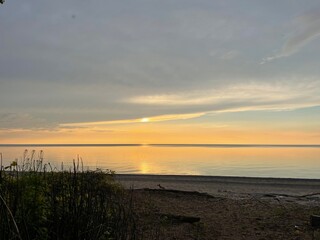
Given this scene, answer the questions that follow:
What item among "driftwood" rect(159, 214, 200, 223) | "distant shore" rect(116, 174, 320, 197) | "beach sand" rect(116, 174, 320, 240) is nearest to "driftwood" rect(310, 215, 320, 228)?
"beach sand" rect(116, 174, 320, 240)

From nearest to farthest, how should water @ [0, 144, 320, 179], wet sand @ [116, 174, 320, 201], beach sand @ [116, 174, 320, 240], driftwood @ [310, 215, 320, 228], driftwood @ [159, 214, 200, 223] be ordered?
1. beach sand @ [116, 174, 320, 240]
2. driftwood @ [310, 215, 320, 228]
3. driftwood @ [159, 214, 200, 223]
4. wet sand @ [116, 174, 320, 201]
5. water @ [0, 144, 320, 179]

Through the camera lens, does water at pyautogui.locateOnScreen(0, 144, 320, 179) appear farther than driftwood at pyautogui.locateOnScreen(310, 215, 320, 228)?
Yes

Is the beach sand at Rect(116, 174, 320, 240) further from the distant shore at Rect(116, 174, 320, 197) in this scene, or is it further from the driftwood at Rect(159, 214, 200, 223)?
the distant shore at Rect(116, 174, 320, 197)

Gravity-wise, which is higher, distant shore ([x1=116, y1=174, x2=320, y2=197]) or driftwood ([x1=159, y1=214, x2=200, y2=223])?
distant shore ([x1=116, y1=174, x2=320, y2=197])

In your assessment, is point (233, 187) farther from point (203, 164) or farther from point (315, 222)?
point (203, 164)

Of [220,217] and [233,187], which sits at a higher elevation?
[233,187]

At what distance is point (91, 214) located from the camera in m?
7.00

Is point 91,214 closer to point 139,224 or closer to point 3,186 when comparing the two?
point 3,186

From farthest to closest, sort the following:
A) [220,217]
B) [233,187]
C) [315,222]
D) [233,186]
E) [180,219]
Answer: [233,186] < [233,187] < [220,217] < [180,219] < [315,222]

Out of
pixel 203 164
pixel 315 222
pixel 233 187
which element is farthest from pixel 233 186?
pixel 203 164

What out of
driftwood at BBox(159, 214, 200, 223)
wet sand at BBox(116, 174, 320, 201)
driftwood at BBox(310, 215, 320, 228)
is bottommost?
driftwood at BBox(159, 214, 200, 223)

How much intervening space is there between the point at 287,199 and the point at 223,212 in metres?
5.14

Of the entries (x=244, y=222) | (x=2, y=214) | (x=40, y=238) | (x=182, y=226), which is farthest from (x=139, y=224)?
(x=2, y=214)

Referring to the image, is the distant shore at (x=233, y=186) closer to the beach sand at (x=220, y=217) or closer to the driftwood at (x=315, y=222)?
the beach sand at (x=220, y=217)
